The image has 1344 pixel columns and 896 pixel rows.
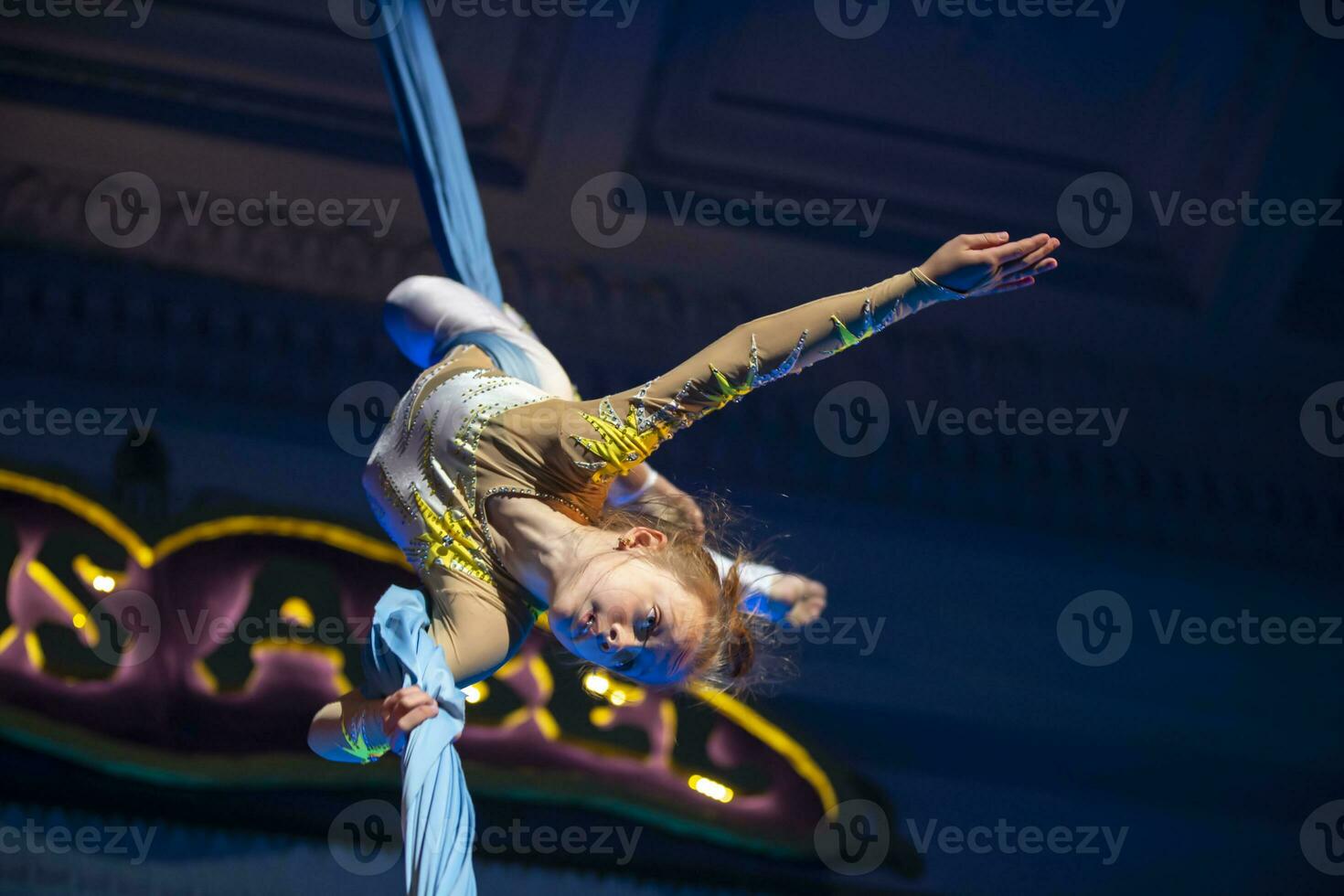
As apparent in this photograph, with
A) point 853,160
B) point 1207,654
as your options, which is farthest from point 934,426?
point 1207,654

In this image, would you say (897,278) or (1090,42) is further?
(1090,42)

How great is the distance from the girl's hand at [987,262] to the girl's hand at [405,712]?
771 mm

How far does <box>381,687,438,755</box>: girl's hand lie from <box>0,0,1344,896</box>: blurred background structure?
143 centimetres

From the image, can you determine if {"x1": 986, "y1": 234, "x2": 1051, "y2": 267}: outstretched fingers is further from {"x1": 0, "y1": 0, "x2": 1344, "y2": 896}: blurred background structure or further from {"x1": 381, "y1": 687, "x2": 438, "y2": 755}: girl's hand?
{"x1": 0, "y1": 0, "x2": 1344, "y2": 896}: blurred background structure

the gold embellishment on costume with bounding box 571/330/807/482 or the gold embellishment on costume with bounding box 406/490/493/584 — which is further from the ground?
the gold embellishment on costume with bounding box 571/330/807/482

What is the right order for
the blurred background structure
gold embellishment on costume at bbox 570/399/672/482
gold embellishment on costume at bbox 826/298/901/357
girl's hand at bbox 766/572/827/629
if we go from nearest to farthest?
1. gold embellishment on costume at bbox 826/298/901/357
2. gold embellishment on costume at bbox 570/399/672/482
3. girl's hand at bbox 766/572/827/629
4. the blurred background structure

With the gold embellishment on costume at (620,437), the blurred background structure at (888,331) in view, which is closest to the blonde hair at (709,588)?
the gold embellishment on costume at (620,437)

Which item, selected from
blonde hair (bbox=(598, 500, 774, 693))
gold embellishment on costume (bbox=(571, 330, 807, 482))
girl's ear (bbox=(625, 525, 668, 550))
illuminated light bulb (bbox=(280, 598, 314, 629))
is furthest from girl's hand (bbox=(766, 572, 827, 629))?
illuminated light bulb (bbox=(280, 598, 314, 629))

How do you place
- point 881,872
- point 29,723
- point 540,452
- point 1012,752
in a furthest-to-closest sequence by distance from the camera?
point 1012,752 → point 881,872 → point 29,723 → point 540,452

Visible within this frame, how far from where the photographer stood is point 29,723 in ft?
8.77

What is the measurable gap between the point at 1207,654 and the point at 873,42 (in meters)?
1.84

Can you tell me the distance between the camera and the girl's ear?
1.71 meters

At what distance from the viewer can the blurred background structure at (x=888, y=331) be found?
303 cm

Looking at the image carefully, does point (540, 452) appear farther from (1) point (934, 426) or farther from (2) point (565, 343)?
(1) point (934, 426)
